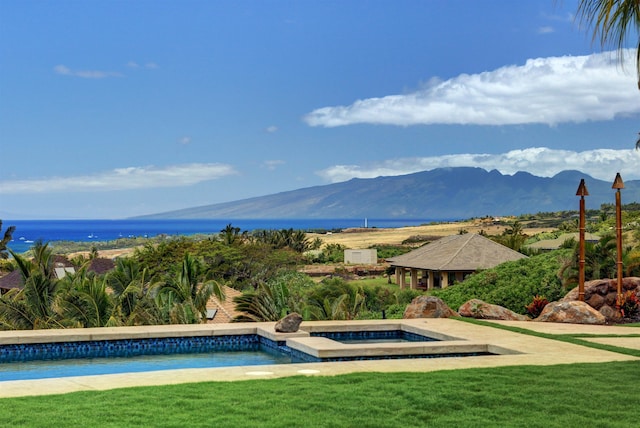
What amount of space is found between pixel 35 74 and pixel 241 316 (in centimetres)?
8257

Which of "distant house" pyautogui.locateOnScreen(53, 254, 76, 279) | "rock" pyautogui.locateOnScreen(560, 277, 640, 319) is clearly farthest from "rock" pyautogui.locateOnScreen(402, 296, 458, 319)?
"distant house" pyautogui.locateOnScreen(53, 254, 76, 279)

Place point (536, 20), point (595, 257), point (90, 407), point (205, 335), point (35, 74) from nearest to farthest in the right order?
1. point (90, 407)
2. point (205, 335)
3. point (595, 257)
4. point (536, 20)
5. point (35, 74)

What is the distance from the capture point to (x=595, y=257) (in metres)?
22.9

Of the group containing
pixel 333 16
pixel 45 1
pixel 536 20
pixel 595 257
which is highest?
pixel 45 1

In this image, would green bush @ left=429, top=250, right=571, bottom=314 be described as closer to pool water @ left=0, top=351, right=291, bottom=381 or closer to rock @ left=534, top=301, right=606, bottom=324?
rock @ left=534, top=301, right=606, bottom=324

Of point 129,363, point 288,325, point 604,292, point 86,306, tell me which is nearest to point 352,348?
point 288,325

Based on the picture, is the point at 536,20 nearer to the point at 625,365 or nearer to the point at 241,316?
the point at 241,316

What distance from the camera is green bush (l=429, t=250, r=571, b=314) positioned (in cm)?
2388

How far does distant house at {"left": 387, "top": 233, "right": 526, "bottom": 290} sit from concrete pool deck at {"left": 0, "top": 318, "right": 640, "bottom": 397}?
15947mm

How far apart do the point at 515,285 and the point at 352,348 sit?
13.1 m

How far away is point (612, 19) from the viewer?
27.4 ft

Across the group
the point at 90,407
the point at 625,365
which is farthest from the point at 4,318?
the point at 625,365

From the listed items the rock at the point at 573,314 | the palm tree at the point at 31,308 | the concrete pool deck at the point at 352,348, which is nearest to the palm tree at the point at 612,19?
the concrete pool deck at the point at 352,348

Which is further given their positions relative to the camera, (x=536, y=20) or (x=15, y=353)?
(x=536, y=20)
